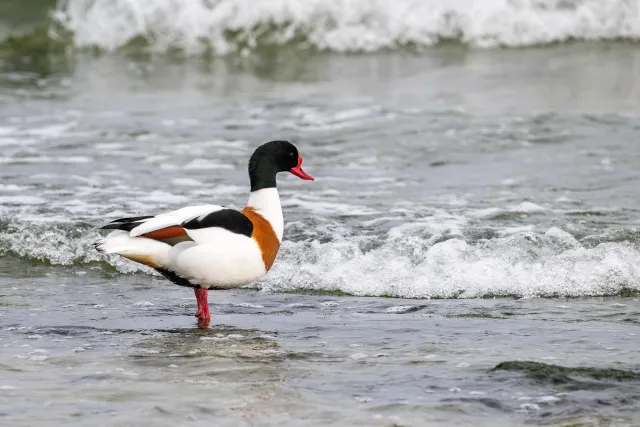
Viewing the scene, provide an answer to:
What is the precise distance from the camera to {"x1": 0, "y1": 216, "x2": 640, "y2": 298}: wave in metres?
7.54

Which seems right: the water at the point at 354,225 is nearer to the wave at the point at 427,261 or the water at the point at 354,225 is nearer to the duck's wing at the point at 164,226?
the wave at the point at 427,261

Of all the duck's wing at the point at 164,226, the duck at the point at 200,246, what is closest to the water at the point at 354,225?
the duck at the point at 200,246

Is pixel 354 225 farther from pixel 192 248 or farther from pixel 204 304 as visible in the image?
pixel 192 248

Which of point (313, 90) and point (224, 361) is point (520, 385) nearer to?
point (224, 361)

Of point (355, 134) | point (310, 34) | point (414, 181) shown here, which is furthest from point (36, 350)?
point (310, 34)

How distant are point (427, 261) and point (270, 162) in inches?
60.0

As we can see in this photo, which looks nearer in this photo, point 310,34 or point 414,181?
point 414,181

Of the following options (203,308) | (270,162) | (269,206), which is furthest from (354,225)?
(203,308)

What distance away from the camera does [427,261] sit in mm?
8062

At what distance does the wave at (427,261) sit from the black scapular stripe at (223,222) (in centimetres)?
116

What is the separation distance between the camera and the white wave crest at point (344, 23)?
63.6ft

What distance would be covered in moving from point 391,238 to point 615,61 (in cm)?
1002

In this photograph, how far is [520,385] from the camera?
515 centimetres

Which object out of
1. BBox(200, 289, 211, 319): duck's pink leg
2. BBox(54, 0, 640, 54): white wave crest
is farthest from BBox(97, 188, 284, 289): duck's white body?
BBox(54, 0, 640, 54): white wave crest
